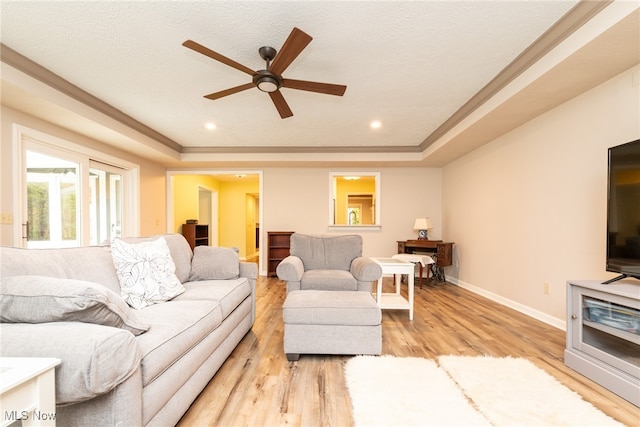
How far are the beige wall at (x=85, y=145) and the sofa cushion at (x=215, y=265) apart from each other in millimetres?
1910

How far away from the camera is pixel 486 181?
399cm

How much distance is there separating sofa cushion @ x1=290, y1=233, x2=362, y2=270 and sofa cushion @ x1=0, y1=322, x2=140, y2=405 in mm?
2482

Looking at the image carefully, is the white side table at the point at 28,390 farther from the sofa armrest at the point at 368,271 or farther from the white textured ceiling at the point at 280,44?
the sofa armrest at the point at 368,271

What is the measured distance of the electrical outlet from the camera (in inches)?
105

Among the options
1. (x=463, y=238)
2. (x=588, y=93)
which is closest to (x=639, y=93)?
(x=588, y=93)

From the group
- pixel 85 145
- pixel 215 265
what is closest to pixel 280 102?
pixel 215 265

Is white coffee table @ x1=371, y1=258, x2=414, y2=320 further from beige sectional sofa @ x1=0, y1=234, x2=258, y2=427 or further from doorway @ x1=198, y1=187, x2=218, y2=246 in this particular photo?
doorway @ x1=198, y1=187, x2=218, y2=246

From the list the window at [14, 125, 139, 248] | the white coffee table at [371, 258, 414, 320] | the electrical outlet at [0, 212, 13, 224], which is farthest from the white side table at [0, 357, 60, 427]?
the window at [14, 125, 139, 248]

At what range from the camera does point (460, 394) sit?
164 cm

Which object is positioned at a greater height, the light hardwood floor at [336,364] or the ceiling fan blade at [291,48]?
the ceiling fan blade at [291,48]

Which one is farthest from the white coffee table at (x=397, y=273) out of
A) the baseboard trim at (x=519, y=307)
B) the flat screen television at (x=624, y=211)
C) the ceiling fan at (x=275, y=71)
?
the ceiling fan at (x=275, y=71)

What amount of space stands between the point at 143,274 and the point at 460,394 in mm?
2176

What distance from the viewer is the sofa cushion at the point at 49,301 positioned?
3.41 ft

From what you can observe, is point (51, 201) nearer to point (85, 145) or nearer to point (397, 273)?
point (85, 145)
